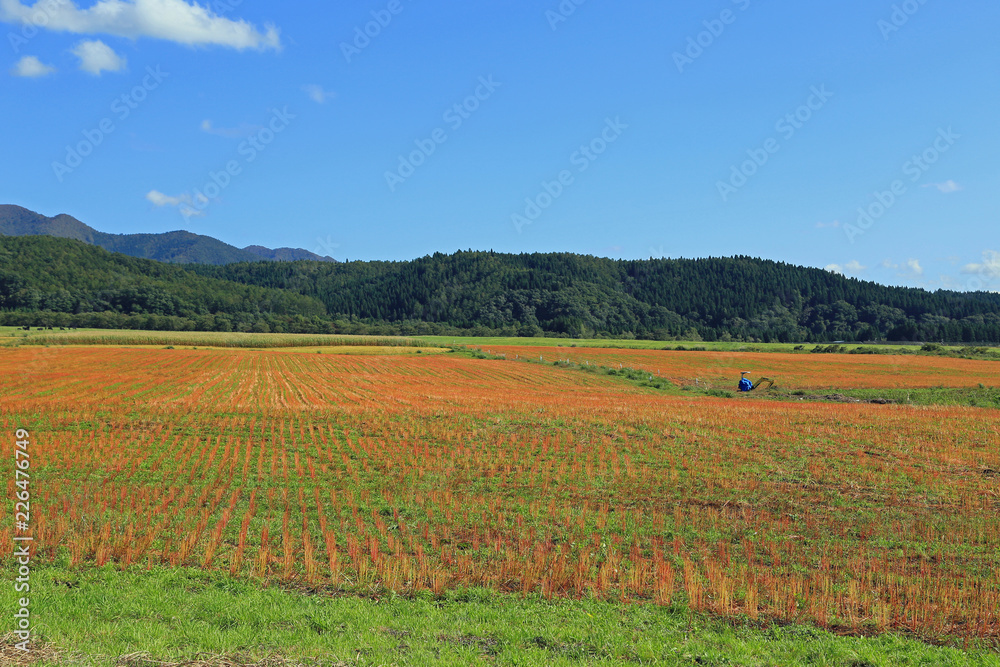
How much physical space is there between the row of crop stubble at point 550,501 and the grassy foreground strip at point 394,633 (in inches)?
27.4

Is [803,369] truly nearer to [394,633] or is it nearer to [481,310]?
[394,633]

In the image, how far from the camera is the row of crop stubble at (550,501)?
10305 millimetres

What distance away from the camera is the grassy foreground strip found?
736cm

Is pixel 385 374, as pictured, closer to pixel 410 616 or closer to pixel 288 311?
pixel 410 616

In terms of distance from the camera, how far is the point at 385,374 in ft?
183

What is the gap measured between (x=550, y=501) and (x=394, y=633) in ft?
24.7

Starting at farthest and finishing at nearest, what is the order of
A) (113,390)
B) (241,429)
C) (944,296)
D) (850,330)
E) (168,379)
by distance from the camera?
(944,296), (850,330), (168,379), (113,390), (241,429)

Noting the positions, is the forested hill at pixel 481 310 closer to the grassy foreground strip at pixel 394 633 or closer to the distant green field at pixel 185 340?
the distant green field at pixel 185 340

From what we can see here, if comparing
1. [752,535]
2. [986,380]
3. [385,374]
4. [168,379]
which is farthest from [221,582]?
[986,380]

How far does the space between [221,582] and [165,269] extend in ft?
696

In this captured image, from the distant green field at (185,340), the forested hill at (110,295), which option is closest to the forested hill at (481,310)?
the forested hill at (110,295)

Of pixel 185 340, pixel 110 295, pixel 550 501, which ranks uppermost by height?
pixel 110 295

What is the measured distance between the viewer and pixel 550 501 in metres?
15.2

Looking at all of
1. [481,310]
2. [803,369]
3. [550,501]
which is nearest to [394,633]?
[550,501]
